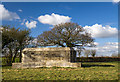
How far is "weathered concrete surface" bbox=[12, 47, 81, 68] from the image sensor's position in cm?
1474

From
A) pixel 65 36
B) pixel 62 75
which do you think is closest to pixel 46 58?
pixel 62 75

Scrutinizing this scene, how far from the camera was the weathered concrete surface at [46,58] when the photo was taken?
14.7 metres

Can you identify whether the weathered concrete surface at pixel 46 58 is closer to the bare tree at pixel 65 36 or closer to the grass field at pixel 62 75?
the grass field at pixel 62 75

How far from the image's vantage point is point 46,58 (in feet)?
49.8

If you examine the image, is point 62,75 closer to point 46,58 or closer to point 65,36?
point 46,58

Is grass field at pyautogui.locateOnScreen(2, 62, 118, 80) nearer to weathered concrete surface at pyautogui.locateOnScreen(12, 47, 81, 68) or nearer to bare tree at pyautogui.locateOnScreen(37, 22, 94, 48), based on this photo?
weathered concrete surface at pyautogui.locateOnScreen(12, 47, 81, 68)

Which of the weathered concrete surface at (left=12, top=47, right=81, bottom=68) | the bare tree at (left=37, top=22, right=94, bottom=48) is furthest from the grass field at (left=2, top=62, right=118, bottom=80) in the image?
the bare tree at (left=37, top=22, right=94, bottom=48)

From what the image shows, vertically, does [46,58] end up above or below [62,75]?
above

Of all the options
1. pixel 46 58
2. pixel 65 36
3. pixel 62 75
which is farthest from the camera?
pixel 65 36

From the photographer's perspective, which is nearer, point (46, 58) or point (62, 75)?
point (62, 75)

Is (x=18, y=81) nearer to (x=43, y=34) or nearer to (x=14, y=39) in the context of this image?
(x=14, y=39)

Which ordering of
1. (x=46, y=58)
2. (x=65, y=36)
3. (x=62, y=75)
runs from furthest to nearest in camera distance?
1. (x=65, y=36)
2. (x=46, y=58)
3. (x=62, y=75)

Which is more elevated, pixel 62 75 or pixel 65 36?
pixel 65 36

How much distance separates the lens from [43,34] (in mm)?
33969
